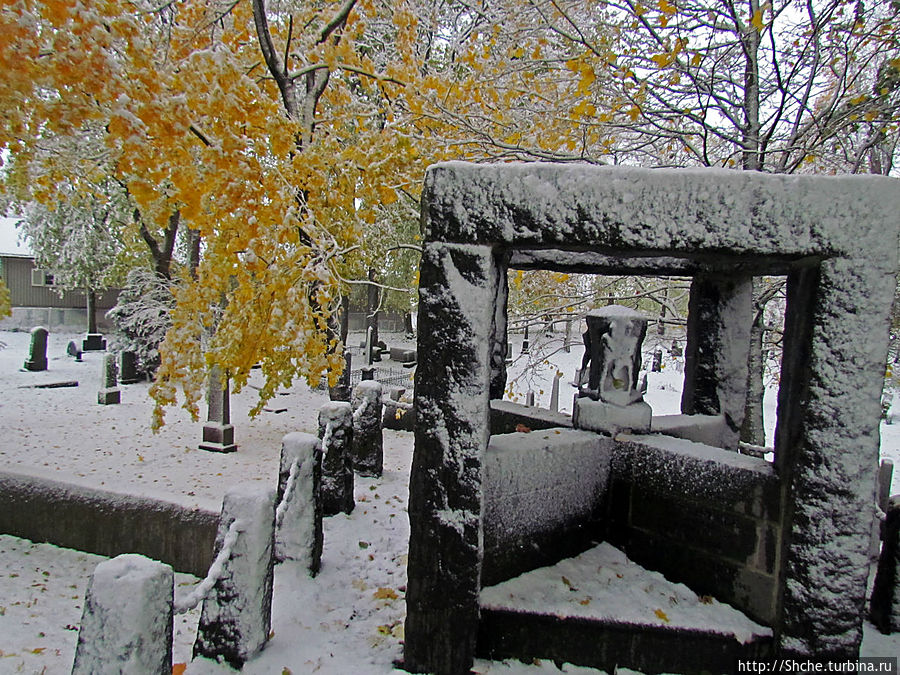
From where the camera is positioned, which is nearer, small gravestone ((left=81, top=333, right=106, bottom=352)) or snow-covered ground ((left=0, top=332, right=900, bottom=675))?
snow-covered ground ((left=0, top=332, right=900, bottom=675))

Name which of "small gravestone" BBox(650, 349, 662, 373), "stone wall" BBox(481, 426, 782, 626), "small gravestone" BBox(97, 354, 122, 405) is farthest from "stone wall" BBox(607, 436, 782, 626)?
"small gravestone" BBox(650, 349, 662, 373)

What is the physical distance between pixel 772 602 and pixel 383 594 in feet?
8.81

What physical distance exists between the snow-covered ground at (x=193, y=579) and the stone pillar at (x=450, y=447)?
1.28 ft

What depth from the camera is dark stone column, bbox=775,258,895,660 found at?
2695 millimetres

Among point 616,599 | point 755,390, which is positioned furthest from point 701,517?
point 755,390

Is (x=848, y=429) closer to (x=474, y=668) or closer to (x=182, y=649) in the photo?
(x=474, y=668)

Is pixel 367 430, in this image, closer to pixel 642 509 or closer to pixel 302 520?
pixel 302 520

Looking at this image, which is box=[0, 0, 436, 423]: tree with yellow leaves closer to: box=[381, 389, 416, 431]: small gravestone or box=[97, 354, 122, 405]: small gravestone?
box=[381, 389, 416, 431]: small gravestone

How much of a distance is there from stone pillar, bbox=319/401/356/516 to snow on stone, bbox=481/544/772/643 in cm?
295

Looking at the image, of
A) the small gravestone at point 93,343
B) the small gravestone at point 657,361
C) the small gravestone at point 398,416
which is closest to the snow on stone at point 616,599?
the small gravestone at point 398,416

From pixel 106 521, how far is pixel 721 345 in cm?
619

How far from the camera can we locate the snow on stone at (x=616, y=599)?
9.97 feet

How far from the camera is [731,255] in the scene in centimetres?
279

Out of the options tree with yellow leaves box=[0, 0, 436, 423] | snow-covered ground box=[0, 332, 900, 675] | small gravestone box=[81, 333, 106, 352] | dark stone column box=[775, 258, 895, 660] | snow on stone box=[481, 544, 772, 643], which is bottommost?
snow-covered ground box=[0, 332, 900, 675]
